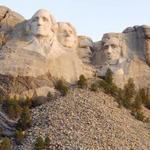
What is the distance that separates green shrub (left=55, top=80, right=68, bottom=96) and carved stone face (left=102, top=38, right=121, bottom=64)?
4502 millimetres

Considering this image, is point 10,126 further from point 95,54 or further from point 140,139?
point 95,54

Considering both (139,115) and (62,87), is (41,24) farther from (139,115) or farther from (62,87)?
(139,115)

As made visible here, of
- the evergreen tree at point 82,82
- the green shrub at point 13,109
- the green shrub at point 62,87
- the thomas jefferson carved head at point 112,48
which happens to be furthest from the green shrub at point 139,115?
the green shrub at point 13,109

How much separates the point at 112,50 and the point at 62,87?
588 cm

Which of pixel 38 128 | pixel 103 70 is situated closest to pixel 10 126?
pixel 38 128

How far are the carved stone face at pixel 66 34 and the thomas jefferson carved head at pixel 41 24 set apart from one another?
4.17 feet

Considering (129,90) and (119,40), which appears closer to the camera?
(129,90)

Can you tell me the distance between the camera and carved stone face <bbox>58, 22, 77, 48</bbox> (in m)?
44.9

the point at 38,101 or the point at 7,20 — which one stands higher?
the point at 7,20

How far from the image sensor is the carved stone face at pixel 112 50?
4609 cm

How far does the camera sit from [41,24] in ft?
143

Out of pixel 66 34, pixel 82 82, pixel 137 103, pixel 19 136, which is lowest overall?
pixel 19 136

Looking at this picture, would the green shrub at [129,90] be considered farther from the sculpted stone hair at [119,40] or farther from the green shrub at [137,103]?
the sculpted stone hair at [119,40]

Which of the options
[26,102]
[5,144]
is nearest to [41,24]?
[26,102]
